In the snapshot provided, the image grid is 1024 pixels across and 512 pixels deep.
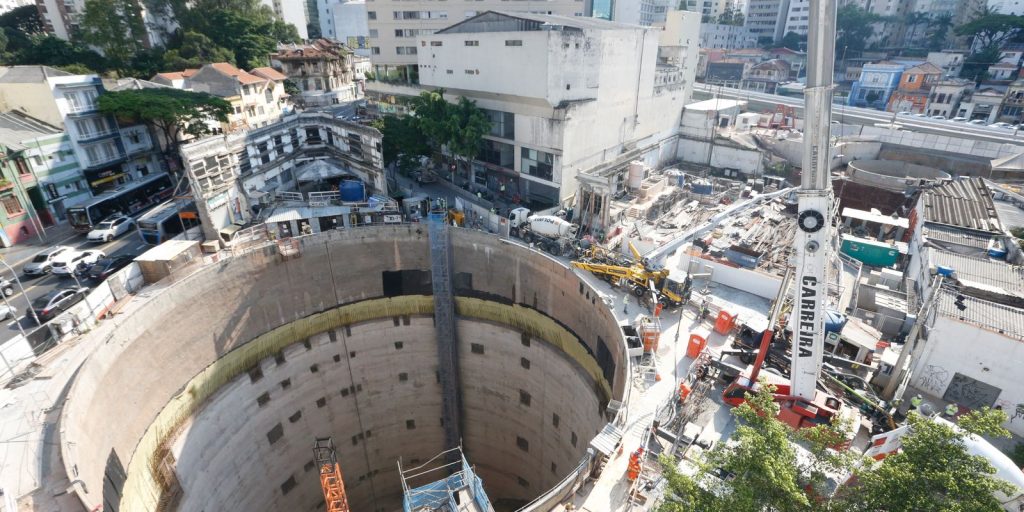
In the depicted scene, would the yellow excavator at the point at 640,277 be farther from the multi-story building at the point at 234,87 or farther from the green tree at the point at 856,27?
the green tree at the point at 856,27

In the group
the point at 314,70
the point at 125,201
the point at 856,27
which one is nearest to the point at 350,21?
the point at 314,70

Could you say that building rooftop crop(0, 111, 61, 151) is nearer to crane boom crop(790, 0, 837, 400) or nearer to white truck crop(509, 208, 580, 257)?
white truck crop(509, 208, 580, 257)

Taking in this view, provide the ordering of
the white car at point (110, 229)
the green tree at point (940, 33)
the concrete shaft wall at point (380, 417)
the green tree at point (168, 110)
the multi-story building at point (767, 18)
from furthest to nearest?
the multi-story building at point (767, 18) → the green tree at point (940, 33) → the green tree at point (168, 110) → the white car at point (110, 229) → the concrete shaft wall at point (380, 417)

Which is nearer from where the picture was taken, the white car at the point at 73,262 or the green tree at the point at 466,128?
the white car at the point at 73,262

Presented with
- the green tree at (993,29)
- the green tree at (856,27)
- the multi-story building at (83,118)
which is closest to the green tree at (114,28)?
the multi-story building at (83,118)

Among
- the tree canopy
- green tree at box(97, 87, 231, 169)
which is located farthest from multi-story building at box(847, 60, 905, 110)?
green tree at box(97, 87, 231, 169)

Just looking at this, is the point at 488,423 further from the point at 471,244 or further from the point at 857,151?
the point at 857,151
